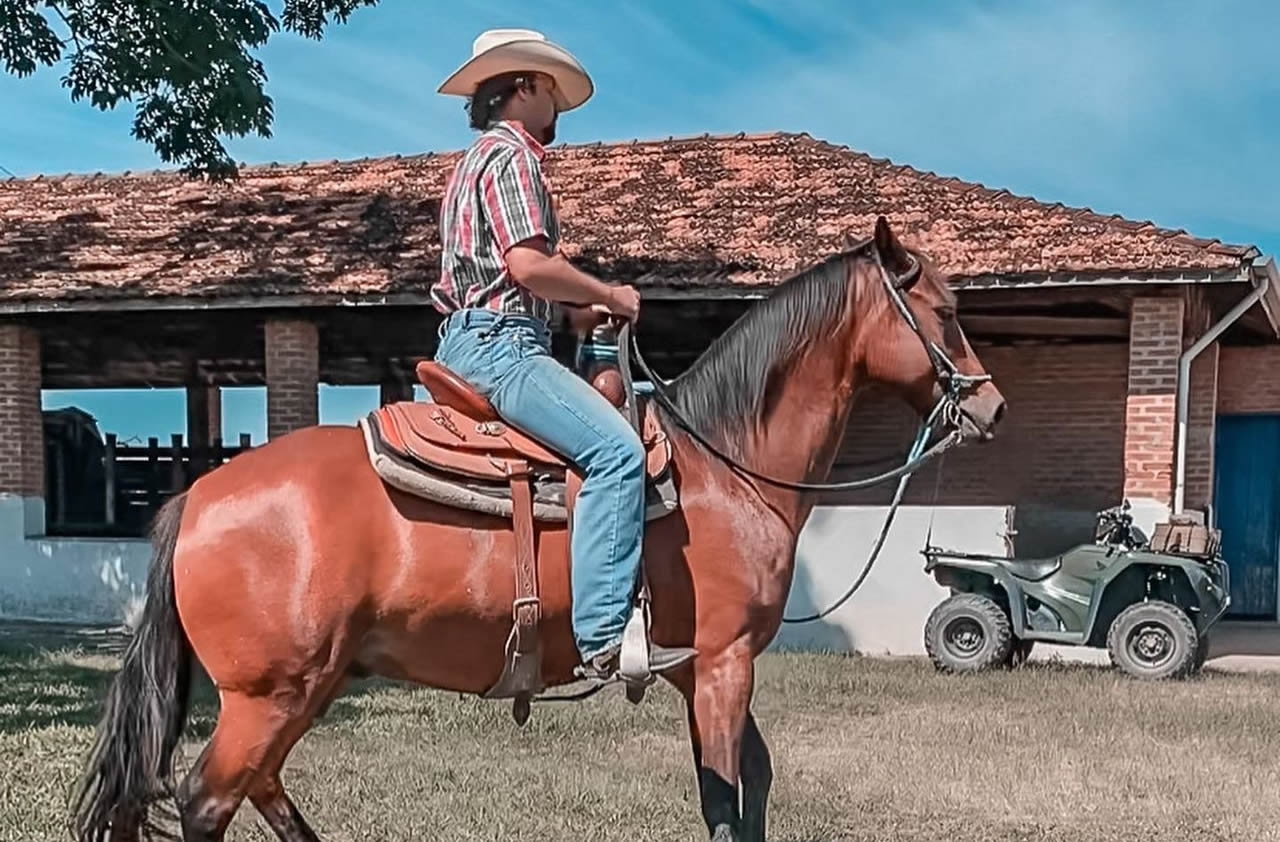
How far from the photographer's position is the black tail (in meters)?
3.27

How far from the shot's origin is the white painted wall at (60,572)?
37.8 ft

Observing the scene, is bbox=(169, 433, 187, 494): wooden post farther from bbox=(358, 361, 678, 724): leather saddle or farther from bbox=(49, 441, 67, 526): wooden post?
bbox=(358, 361, 678, 724): leather saddle

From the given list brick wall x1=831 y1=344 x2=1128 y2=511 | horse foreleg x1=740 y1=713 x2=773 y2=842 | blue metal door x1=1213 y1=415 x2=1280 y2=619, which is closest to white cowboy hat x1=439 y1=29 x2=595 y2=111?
horse foreleg x1=740 y1=713 x2=773 y2=842

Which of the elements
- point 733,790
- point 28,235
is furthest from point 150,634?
point 28,235

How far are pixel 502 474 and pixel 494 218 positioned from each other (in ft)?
2.33

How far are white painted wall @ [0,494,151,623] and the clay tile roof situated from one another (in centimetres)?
235

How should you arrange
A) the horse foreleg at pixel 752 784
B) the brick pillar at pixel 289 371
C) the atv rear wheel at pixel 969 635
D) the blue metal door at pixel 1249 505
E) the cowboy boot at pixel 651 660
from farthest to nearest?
the blue metal door at pixel 1249 505 → the brick pillar at pixel 289 371 → the atv rear wheel at pixel 969 635 → the horse foreleg at pixel 752 784 → the cowboy boot at pixel 651 660

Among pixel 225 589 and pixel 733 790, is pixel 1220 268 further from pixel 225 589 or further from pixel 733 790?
pixel 225 589

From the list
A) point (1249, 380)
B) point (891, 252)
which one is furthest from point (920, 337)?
point (1249, 380)

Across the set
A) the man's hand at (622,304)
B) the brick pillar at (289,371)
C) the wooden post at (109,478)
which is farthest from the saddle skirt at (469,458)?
the wooden post at (109,478)

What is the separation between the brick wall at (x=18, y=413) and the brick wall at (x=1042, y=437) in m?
8.30

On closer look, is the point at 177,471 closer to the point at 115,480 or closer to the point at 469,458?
the point at 115,480

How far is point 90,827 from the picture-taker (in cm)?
330

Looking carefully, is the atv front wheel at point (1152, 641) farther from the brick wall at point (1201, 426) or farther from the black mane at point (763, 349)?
the black mane at point (763, 349)
